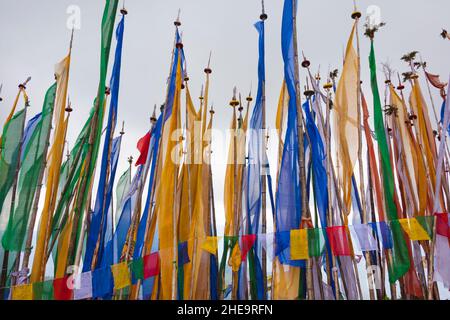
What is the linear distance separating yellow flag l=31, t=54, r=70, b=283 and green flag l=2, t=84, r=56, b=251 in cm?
68

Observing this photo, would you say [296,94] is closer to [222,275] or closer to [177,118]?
[177,118]

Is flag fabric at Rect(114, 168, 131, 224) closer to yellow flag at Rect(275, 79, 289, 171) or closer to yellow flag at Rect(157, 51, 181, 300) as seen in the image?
yellow flag at Rect(157, 51, 181, 300)

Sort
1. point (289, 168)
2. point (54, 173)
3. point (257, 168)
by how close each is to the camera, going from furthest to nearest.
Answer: point (257, 168) < point (54, 173) < point (289, 168)

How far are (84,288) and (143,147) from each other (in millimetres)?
3393

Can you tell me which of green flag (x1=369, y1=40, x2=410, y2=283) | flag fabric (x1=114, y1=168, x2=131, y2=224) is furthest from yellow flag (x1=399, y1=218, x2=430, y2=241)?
flag fabric (x1=114, y1=168, x2=131, y2=224)

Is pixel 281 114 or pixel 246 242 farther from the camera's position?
pixel 281 114

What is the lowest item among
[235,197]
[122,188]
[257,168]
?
[235,197]

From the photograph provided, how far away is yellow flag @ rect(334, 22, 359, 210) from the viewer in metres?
6.98

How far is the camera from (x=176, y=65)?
26.2ft

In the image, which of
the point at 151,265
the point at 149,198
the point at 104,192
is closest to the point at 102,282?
the point at 151,265

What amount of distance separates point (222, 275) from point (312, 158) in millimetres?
3170

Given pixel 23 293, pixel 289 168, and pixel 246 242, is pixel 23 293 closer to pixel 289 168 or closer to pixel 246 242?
pixel 246 242

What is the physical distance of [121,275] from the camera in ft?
21.6

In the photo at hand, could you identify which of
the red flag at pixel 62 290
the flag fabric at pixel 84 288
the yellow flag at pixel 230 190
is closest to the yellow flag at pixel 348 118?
the yellow flag at pixel 230 190
